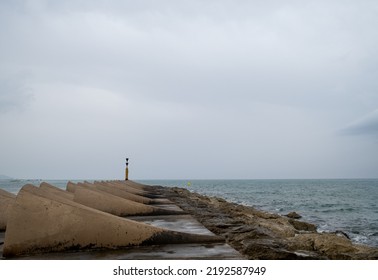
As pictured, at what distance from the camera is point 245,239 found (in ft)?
16.6

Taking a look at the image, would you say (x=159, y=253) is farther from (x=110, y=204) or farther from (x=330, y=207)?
(x=330, y=207)

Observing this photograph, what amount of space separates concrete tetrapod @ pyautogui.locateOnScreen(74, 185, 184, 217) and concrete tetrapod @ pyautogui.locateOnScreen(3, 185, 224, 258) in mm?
3040

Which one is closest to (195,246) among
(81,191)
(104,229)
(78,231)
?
(104,229)

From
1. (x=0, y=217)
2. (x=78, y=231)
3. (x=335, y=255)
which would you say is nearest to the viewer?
(x=78, y=231)

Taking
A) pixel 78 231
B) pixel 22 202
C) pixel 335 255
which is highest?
pixel 22 202

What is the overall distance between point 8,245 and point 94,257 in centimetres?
120

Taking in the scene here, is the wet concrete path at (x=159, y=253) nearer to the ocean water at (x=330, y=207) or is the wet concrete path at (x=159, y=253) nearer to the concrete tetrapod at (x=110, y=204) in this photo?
the concrete tetrapod at (x=110, y=204)

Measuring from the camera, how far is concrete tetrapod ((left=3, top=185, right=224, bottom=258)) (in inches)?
171

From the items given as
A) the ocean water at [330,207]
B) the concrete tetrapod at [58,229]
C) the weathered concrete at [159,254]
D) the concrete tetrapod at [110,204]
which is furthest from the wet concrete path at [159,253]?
the ocean water at [330,207]

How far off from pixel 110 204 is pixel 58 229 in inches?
140

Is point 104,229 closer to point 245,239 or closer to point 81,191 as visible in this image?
point 245,239

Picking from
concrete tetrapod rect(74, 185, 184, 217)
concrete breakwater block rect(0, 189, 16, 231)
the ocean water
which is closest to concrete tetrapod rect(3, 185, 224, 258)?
concrete breakwater block rect(0, 189, 16, 231)

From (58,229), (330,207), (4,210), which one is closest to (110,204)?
(4,210)
